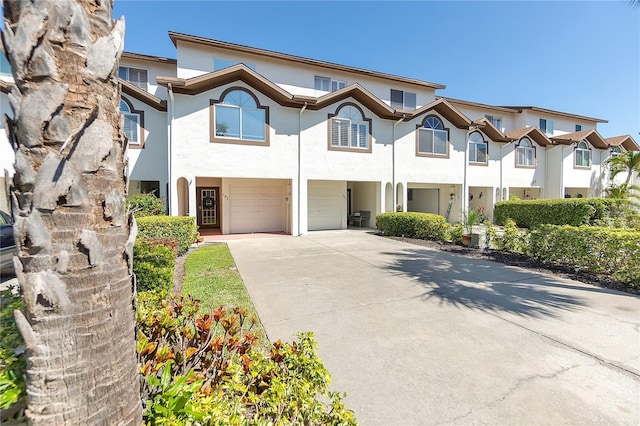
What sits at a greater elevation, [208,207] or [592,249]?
[208,207]

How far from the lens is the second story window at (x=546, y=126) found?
26344mm

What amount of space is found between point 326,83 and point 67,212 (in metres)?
19.2

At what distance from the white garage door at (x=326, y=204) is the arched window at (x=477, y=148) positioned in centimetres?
972

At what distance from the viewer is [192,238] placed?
11.9 metres

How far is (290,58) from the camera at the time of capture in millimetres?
16828

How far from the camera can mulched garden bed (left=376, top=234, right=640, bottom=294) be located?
685 centimetres

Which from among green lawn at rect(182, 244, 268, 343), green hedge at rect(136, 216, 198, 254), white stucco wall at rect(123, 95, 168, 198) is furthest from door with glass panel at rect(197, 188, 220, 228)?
green lawn at rect(182, 244, 268, 343)

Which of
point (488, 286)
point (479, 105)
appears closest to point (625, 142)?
point (479, 105)

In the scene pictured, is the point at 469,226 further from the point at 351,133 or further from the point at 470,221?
the point at 351,133

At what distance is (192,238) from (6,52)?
11.4 metres

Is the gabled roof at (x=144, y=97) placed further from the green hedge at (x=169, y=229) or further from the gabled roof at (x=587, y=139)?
the gabled roof at (x=587, y=139)

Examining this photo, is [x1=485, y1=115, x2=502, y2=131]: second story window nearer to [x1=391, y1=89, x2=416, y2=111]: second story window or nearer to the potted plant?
[x1=391, y1=89, x2=416, y2=111]: second story window

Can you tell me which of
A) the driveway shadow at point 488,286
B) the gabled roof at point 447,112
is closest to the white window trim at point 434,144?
the gabled roof at point 447,112

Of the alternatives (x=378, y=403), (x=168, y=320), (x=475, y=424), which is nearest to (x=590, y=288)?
(x=475, y=424)
